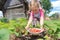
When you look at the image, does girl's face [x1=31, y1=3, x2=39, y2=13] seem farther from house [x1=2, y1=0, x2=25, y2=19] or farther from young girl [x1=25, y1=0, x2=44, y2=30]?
house [x1=2, y1=0, x2=25, y2=19]

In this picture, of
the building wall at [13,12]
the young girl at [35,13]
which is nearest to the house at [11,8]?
the building wall at [13,12]

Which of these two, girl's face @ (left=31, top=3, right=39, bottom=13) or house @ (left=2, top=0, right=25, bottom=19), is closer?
girl's face @ (left=31, top=3, right=39, bottom=13)

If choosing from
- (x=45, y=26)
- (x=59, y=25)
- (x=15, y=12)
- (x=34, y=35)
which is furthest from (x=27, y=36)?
(x=15, y=12)

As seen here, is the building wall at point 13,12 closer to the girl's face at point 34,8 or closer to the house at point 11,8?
the house at point 11,8

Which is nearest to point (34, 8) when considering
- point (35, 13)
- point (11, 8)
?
point (35, 13)

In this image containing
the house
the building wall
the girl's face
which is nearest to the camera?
the girl's face

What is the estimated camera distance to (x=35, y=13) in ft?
8.69

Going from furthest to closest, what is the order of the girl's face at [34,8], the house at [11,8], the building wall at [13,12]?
the house at [11,8]
the building wall at [13,12]
the girl's face at [34,8]

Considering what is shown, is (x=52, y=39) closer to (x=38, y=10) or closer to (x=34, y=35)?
(x=34, y=35)

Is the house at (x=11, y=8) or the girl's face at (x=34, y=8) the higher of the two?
the girl's face at (x=34, y=8)

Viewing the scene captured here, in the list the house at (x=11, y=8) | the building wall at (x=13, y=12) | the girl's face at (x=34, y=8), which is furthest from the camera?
the house at (x=11, y=8)

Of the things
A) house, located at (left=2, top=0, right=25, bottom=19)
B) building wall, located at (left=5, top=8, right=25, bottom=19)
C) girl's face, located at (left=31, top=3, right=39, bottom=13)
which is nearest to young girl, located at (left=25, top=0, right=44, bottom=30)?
girl's face, located at (left=31, top=3, right=39, bottom=13)

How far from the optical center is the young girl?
8.50ft

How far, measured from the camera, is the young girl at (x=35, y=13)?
259 centimetres
